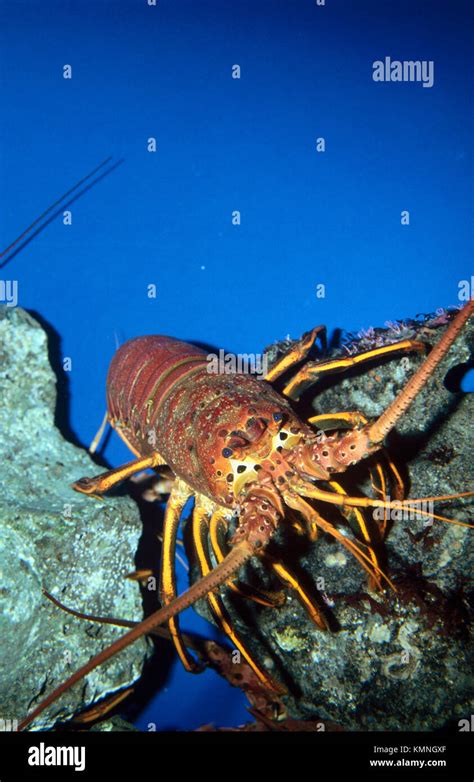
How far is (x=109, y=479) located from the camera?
8.34 feet

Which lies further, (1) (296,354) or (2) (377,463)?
(1) (296,354)

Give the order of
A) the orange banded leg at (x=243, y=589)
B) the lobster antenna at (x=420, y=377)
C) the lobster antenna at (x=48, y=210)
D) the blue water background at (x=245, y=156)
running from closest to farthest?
the lobster antenna at (x=420, y=377), the orange banded leg at (x=243, y=589), the blue water background at (x=245, y=156), the lobster antenna at (x=48, y=210)

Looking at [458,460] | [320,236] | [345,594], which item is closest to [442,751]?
[345,594]

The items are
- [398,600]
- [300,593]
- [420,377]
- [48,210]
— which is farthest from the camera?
[48,210]

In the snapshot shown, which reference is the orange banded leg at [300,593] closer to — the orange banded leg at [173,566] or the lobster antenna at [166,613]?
the orange banded leg at [173,566]

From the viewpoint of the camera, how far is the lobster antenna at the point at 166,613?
1150 millimetres

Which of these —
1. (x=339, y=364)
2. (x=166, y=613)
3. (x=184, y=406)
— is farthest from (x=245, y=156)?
(x=166, y=613)

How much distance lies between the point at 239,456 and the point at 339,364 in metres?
0.79

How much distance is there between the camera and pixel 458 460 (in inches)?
91.0

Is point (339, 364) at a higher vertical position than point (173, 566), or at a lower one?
higher

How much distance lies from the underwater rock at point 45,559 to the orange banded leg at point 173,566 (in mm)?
223

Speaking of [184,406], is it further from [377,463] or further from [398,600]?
[398,600]

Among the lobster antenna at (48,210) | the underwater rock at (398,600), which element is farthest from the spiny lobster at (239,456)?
the lobster antenna at (48,210)

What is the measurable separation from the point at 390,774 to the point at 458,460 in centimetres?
139
